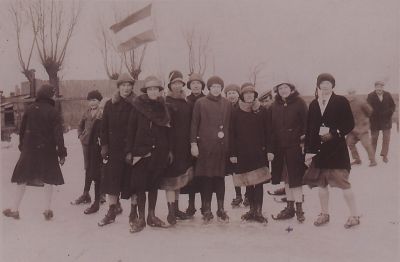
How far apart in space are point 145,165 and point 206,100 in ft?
3.32

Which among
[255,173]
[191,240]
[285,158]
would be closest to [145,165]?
[191,240]

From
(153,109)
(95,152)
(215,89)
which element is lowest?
(95,152)

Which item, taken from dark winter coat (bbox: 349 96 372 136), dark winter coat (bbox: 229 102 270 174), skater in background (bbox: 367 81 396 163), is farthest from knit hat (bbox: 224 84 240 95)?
skater in background (bbox: 367 81 396 163)

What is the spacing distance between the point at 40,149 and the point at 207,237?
225 cm

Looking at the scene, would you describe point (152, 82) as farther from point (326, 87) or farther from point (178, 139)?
point (326, 87)

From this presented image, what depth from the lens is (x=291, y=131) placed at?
191 inches

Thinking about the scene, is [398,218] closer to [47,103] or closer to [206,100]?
[206,100]

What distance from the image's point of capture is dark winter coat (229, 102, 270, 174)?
4.82 m

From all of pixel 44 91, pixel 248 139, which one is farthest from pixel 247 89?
pixel 44 91

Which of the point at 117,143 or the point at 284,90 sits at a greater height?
the point at 284,90

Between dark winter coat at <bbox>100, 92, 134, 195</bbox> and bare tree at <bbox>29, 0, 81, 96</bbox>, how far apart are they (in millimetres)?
1863

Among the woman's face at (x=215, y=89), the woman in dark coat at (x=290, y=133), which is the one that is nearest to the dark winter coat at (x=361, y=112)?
the woman in dark coat at (x=290, y=133)

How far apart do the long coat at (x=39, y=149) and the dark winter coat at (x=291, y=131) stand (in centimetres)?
256

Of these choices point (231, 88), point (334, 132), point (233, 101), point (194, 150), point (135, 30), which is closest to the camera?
point (334, 132)
